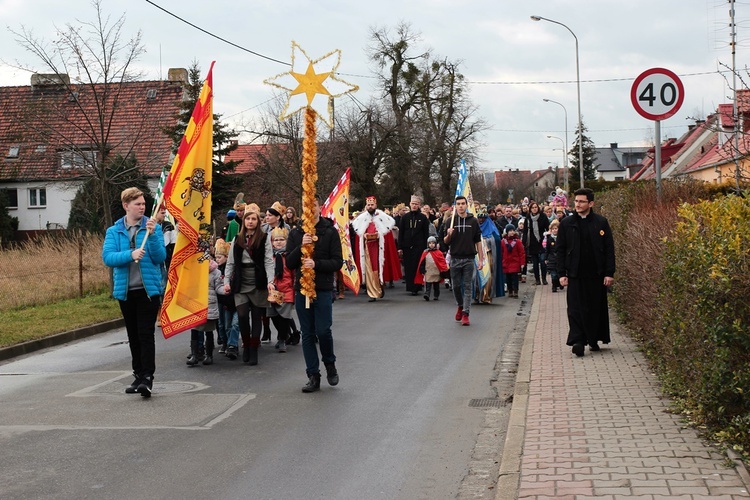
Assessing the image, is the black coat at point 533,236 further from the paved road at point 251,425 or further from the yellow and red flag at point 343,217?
the paved road at point 251,425

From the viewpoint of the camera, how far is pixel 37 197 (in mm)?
49750

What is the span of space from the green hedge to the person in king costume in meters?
10.6

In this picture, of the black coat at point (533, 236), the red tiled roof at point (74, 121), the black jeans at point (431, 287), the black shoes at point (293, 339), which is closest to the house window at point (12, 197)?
the red tiled roof at point (74, 121)

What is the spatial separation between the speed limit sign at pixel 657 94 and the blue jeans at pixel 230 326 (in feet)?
17.9

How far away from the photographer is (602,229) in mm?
10484

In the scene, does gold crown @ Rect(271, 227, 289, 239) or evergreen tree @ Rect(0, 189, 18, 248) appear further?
evergreen tree @ Rect(0, 189, 18, 248)

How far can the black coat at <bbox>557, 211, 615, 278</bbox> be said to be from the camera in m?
10.4

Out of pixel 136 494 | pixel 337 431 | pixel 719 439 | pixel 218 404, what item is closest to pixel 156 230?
pixel 218 404

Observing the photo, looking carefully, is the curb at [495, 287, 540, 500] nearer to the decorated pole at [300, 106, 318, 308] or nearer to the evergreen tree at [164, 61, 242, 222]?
the decorated pole at [300, 106, 318, 308]

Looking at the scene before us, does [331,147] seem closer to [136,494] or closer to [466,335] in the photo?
[466,335]

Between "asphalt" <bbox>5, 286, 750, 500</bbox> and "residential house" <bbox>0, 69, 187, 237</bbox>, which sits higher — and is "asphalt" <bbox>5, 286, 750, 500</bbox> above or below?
below

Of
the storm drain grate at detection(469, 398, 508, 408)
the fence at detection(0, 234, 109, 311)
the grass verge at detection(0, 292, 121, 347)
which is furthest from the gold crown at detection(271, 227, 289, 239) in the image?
the fence at detection(0, 234, 109, 311)

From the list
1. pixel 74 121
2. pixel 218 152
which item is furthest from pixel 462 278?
pixel 218 152

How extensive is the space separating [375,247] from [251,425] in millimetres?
12695
